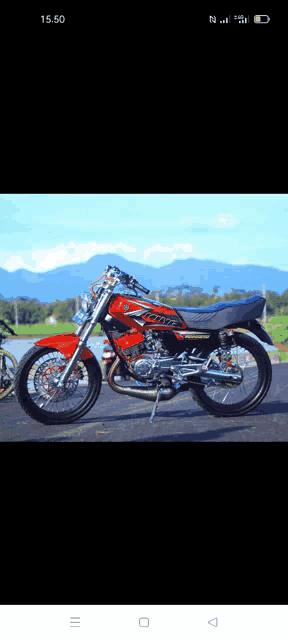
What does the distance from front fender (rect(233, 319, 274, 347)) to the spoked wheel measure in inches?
85.0

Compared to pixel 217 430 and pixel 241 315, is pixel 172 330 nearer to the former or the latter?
pixel 241 315

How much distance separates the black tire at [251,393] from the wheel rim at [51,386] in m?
0.98

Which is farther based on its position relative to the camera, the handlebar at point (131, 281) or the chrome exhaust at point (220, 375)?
the chrome exhaust at point (220, 375)

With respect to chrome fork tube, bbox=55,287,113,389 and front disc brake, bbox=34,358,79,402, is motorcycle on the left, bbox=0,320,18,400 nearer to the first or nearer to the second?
front disc brake, bbox=34,358,79,402

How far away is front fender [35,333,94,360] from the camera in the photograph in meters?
4.22

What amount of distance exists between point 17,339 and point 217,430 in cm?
185

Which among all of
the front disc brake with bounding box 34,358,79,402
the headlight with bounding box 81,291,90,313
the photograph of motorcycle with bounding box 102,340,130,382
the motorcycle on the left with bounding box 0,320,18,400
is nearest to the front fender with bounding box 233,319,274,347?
the photograph of motorcycle with bounding box 102,340,130,382

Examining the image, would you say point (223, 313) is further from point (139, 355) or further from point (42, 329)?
point (42, 329)

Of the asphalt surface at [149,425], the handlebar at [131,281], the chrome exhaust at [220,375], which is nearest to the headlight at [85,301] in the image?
the handlebar at [131,281]

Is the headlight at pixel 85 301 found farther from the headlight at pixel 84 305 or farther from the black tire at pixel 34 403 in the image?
the black tire at pixel 34 403

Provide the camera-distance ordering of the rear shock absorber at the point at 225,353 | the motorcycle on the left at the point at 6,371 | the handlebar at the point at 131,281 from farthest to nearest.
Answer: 1. the motorcycle on the left at the point at 6,371
2. the rear shock absorber at the point at 225,353
3. the handlebar at the point at 131,281

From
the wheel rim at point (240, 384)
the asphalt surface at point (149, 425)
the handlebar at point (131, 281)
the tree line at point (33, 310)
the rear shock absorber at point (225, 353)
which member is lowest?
the asphalt surface at point (149, 425)

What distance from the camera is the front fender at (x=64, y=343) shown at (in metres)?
4.22
